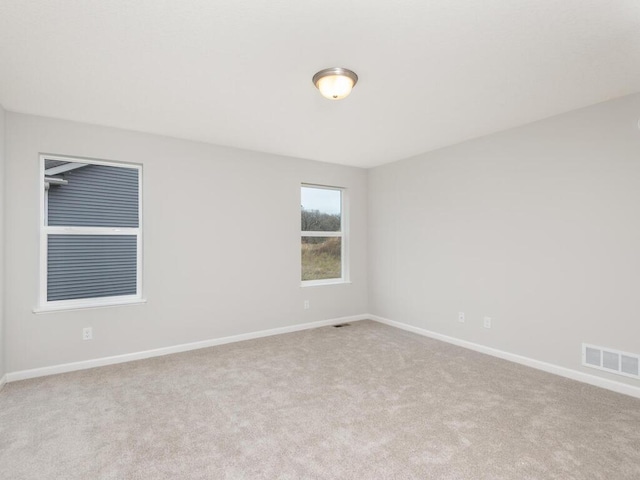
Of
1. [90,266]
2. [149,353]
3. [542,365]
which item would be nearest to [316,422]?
[149,353]

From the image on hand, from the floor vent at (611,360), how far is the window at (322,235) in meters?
3.04

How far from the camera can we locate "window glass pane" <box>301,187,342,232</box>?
16.1 feet

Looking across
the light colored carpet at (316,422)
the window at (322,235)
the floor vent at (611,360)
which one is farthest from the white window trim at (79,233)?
the floor vent at (611,360)

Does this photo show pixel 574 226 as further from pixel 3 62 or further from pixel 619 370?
pixel 3 62

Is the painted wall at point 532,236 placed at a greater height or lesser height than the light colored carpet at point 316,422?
greater

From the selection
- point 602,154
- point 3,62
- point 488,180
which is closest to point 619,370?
point 602,154

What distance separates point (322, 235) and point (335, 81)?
286 cm

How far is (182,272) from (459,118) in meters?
3.29

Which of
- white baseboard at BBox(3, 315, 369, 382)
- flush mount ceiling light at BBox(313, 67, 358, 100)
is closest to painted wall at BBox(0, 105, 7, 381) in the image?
white baseboard at BBox(3, 315, 369, 382)

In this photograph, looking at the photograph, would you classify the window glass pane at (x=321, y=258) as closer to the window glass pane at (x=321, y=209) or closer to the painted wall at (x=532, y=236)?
the window glass pane at (x=321, y=209)

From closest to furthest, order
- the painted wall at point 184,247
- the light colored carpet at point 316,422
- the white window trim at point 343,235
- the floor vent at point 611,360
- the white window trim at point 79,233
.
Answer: the light colored carpet at point 316,422 < the floor vent at point 611,360 < the painted wall at point 184,247 < the white window trim at point 79,233 < the white window trim at point 343,235

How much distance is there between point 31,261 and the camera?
122 inches

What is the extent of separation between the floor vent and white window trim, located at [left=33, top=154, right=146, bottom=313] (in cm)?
422

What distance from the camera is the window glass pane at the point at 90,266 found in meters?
3.30
